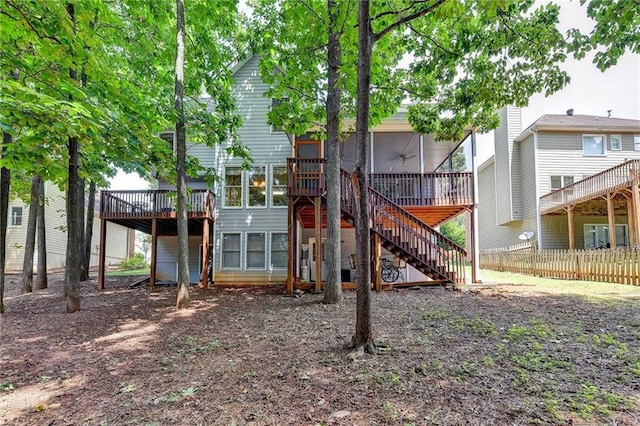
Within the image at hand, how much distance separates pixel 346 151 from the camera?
46.4 feet

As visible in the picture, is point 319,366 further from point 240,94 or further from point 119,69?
point 240,94

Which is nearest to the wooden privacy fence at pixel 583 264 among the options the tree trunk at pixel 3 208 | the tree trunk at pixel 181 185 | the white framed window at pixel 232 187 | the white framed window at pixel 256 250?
the white framed window at pixel 256 250

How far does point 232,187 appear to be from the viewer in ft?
45.6

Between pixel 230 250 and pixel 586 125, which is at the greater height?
pixel 586 125

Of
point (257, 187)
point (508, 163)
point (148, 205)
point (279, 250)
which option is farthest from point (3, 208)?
point (508, 163)

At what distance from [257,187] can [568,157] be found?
59.1 ft

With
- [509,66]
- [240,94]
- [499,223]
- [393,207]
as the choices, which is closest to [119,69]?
[240,94]

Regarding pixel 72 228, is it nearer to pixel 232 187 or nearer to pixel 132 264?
pixel 232 187

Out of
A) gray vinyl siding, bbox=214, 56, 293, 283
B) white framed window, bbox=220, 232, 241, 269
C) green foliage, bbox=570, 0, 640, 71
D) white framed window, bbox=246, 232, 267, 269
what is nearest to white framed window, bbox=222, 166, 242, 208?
gray vinyl siding, bbox=214, 56, 293, 283

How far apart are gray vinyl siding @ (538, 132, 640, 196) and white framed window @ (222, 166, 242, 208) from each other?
16.9 m

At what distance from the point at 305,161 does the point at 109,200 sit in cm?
813

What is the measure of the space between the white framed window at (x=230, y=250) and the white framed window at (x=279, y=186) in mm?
2074

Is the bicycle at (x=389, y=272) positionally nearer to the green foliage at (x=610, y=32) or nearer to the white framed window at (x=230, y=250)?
the white framed window at (x=230, y=250)

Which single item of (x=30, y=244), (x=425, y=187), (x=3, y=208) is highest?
(x=425, y=187)
